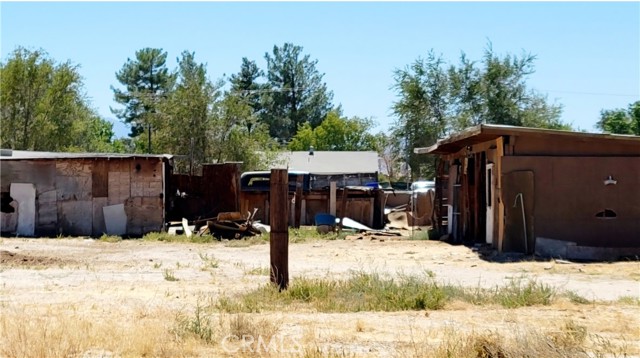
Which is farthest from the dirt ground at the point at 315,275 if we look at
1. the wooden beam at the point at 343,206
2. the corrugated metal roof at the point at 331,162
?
the corrugated metal roof at the point at 331,162

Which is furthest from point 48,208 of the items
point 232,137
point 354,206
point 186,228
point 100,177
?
point 232,137

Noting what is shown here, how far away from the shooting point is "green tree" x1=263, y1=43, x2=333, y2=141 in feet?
236

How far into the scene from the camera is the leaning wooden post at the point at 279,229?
40.8 ft

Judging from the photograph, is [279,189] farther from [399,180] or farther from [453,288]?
[399,180]

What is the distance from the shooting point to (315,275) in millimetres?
15195

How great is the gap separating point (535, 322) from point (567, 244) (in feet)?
30.6

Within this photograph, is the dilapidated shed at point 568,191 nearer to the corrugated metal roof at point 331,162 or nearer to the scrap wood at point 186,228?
the scrap wood at point 186,228

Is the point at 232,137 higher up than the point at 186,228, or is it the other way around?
the point at 232,137

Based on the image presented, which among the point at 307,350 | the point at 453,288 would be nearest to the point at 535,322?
the point at 453,288

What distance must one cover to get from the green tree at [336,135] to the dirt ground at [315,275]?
4634 centimetres

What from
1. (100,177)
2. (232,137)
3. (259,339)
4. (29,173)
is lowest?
(259,339)

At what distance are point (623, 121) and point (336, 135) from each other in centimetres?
2940

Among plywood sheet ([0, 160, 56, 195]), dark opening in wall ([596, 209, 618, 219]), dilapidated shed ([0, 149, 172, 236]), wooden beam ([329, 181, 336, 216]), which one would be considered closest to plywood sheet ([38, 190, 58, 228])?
dilapidated shed ([0, 149, 172, 236])

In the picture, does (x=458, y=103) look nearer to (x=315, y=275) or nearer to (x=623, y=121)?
(x=623, y=121)
